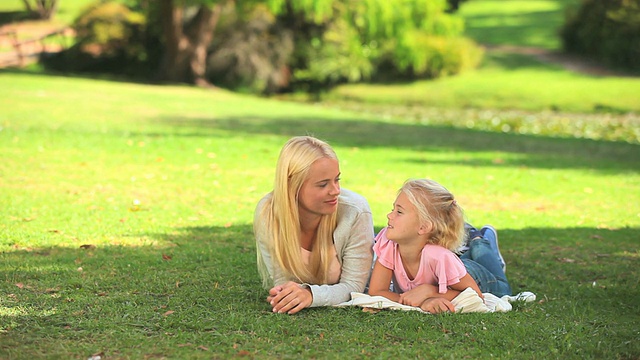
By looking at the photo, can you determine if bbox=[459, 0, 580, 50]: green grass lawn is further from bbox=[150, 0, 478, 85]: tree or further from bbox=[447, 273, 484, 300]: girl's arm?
bbox=[447, 273, 484, 300]: girl's arm

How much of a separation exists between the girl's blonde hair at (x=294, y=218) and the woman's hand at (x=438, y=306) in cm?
67

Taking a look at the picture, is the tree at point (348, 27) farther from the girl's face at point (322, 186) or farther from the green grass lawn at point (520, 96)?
the girl's face at point (322, 186)

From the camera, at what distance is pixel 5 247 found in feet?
21.5

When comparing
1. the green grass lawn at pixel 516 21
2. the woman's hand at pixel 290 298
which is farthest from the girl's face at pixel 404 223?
the green grass lawn at pixel 516 21

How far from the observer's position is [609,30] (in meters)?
31.6

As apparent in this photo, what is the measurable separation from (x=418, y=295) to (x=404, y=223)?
1.53 ft

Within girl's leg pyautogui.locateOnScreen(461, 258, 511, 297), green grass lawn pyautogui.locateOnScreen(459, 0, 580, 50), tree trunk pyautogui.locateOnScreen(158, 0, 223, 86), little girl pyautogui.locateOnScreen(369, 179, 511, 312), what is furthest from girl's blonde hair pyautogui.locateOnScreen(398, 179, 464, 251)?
green grass lawn pyautogui.locateOnScreen(459, 0, 580, 50)

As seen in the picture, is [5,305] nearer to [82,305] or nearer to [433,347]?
[82,305]

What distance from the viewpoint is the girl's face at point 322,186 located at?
16.2ft

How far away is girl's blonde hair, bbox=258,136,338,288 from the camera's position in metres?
4.94

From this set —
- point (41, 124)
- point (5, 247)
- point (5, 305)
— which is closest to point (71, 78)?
point (41, 124)

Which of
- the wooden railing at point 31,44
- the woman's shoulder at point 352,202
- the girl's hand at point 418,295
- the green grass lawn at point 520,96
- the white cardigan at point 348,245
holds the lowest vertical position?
the green grass lawn at point 520,96

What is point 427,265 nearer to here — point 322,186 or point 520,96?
point 322,186

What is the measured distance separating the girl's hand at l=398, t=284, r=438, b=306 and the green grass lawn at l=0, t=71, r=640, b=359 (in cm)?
17
